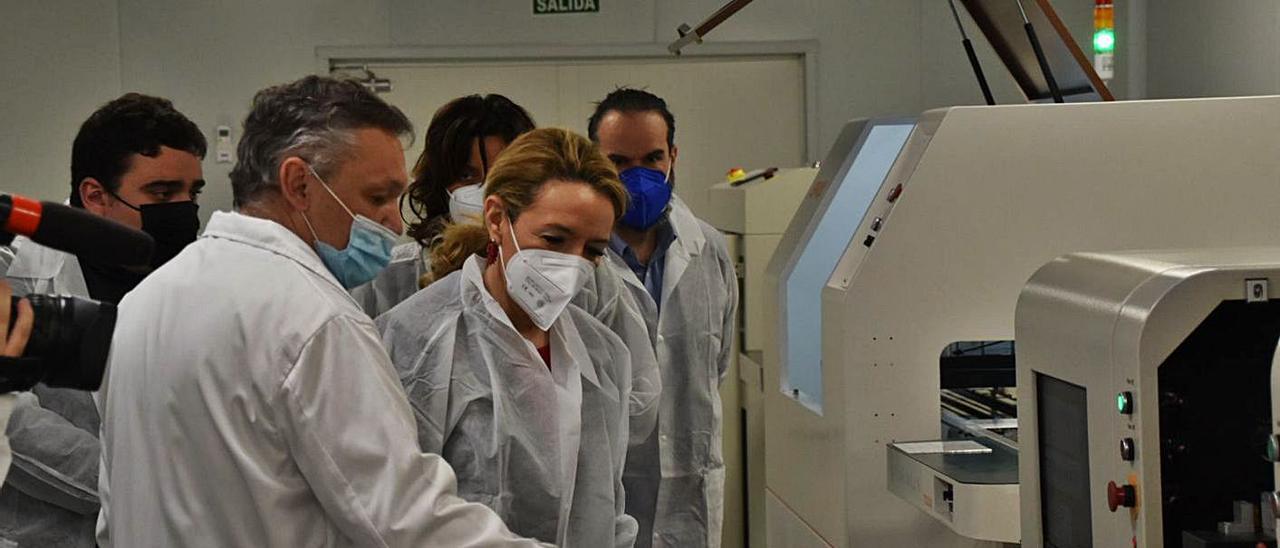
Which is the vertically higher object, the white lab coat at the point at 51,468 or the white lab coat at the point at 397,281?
the white lab coat at the point at 397,281

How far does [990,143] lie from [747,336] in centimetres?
178

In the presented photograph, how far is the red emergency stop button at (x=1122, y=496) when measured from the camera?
163 centimetres

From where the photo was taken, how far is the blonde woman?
1.96m

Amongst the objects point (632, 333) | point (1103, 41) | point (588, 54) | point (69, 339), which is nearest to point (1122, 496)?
point (632, 333)

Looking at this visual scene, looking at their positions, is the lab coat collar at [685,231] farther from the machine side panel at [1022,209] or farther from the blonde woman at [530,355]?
the blonde woman at [530,355]

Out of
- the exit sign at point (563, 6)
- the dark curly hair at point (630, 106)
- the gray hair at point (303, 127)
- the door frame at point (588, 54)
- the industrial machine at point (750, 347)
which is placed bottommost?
the industrial machine at point (750, 347)

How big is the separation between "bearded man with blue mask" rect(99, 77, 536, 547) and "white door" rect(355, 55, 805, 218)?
4.40 metres

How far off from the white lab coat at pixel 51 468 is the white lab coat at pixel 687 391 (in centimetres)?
105

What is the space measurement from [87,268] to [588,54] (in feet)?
12.2

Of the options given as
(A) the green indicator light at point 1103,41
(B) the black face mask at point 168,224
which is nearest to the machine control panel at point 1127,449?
(B) the black face mask at point 168,224

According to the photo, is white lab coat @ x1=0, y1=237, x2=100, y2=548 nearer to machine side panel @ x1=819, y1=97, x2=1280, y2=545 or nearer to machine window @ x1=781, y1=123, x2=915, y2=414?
machine side panel @ x1=819, y1=97, x2=1280, y2=545

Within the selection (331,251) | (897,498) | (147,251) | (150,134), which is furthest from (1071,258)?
(150,134)

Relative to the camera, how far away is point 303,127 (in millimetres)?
1661

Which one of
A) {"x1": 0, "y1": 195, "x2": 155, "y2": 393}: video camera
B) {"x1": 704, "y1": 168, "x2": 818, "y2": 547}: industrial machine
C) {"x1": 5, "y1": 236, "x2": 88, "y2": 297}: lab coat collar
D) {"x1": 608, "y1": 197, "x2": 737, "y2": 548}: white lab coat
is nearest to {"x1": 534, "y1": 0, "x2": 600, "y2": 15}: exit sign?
{"x1": 704, "y1": 168, "x2": 818, "y2": 547}: industrial machine
